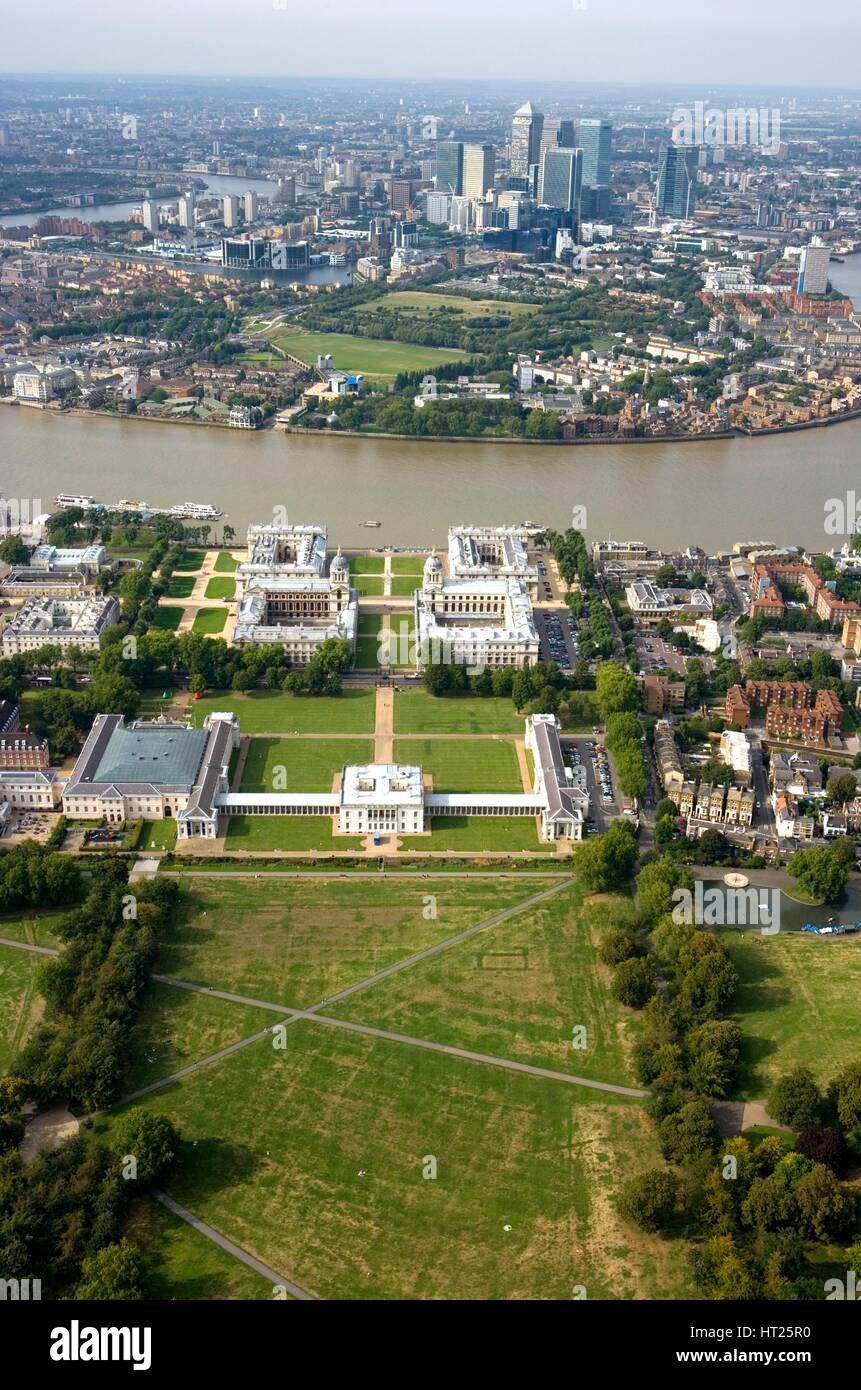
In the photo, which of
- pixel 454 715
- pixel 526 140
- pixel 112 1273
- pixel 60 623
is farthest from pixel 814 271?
pixel 112 1273

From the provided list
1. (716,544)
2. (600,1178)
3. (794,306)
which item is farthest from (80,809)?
(794,306)

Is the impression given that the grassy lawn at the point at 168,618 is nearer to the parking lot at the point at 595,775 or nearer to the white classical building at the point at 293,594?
the white classical building at the point at 293,594

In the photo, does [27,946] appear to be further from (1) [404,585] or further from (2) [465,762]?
(1) [404,585]

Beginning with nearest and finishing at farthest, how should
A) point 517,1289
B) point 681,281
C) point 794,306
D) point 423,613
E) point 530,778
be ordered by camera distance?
point 517,1289, point 530,778, point 423,613, point 794,306, point 681,281

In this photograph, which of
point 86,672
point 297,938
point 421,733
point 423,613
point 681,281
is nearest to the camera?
point 297,938

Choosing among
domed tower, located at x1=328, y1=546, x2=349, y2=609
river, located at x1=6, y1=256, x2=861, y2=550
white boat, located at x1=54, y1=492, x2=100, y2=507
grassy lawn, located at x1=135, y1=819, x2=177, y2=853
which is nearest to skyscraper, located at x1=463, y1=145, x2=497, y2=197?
river, located at x1=6, y1=256, x2=861, y2=550

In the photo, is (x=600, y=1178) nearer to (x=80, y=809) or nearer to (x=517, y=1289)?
(x=517, y=1289)
